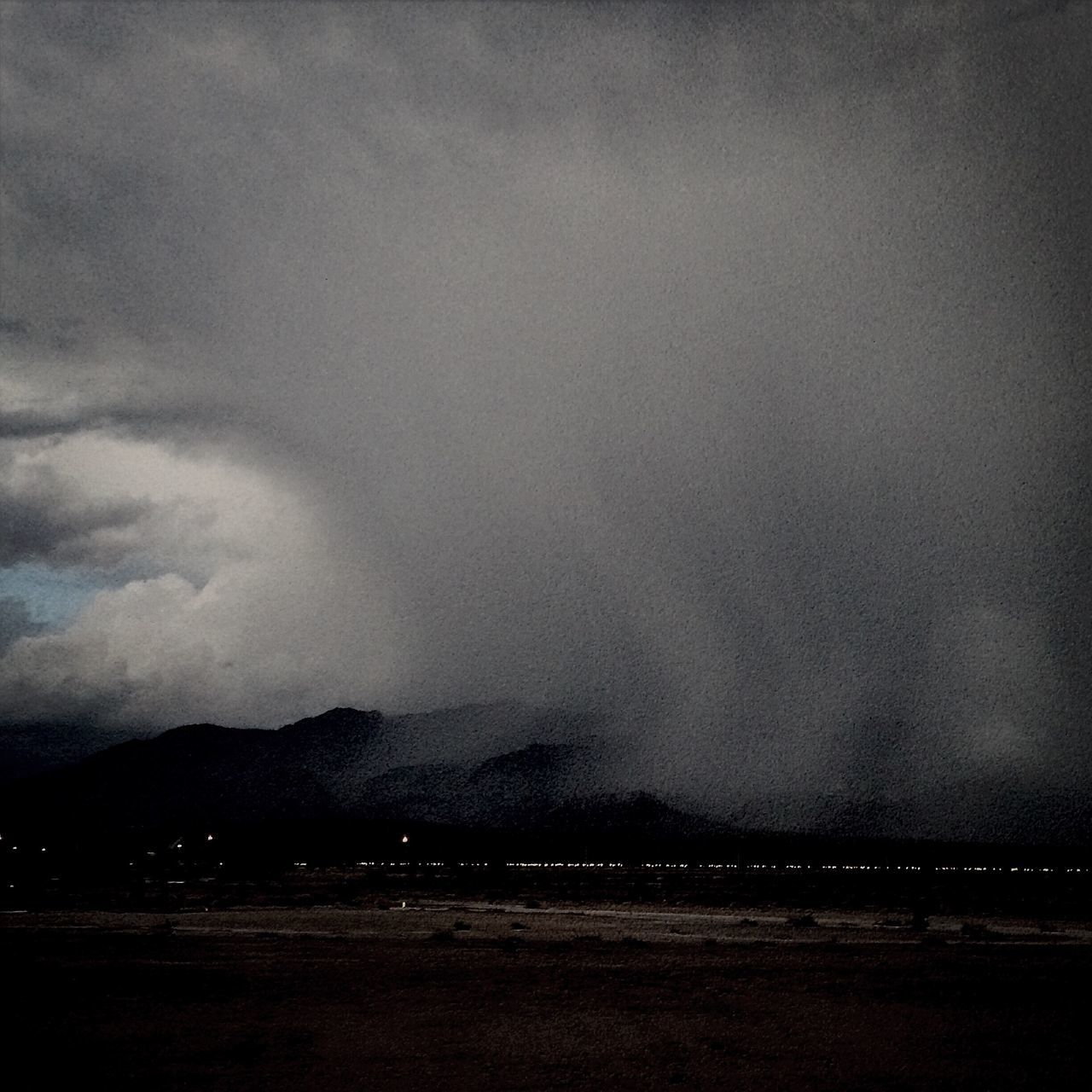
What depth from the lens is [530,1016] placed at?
2055 cm

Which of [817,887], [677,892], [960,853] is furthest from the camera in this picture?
[960,853]

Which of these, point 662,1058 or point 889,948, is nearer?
point 662,1058

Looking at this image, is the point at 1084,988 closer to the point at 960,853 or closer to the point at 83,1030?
the point at 83,1030

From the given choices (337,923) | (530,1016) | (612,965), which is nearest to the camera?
(530,1016)

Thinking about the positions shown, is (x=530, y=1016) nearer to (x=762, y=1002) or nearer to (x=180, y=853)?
(x=762, y=1002)

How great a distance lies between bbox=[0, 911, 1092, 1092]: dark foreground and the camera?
52.9ft

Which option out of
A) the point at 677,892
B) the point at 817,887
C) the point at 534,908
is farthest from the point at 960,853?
the point at 534,908

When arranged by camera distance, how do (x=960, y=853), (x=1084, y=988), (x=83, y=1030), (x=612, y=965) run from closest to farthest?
(x=83, y=1030) → (x=1084, y=988) → (x=612, y=965) → (x=960, y=853)

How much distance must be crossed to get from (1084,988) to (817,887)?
184ft

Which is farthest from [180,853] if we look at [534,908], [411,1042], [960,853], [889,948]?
[960,853]

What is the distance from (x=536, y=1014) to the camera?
20844 millimetres

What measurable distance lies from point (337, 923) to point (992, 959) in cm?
2586

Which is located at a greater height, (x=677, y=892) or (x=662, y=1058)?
(x=662, y=1058)

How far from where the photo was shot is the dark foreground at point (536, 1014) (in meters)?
16.1
